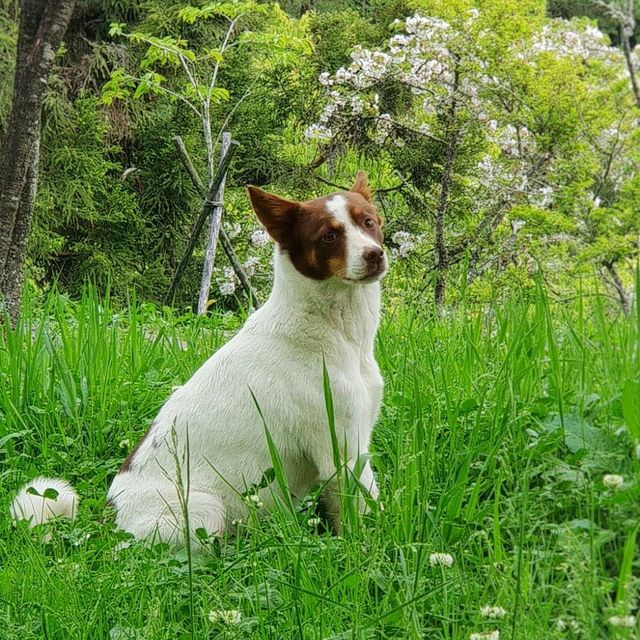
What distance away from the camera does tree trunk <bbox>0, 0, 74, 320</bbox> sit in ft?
18.8

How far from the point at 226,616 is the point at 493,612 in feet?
1.85

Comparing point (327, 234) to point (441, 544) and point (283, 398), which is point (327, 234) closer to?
point (283, 398)

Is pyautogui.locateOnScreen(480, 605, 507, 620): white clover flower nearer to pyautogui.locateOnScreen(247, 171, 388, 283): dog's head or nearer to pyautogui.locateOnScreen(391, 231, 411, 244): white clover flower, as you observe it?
pyautogui.locateOnScreen(247, 171, 388, 283): dog's head

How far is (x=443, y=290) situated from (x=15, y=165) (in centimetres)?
529

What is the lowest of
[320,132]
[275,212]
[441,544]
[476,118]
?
[441,544]

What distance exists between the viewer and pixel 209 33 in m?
12.7

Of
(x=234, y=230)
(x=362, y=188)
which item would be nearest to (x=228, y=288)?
(x=234, y=230)

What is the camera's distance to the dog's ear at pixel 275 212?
2734 millimetres

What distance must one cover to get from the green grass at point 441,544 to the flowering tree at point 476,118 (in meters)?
6.29

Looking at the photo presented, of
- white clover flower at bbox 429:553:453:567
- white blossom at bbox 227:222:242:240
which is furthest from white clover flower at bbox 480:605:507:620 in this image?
white blossom at bbox 227:222:242:240

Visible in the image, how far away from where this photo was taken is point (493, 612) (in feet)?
5.09

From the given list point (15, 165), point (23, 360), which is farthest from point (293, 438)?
point (15, 165)

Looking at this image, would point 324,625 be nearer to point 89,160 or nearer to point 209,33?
point 89,160

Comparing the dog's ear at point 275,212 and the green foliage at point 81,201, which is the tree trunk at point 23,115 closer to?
the dog's ear at point 275,212
